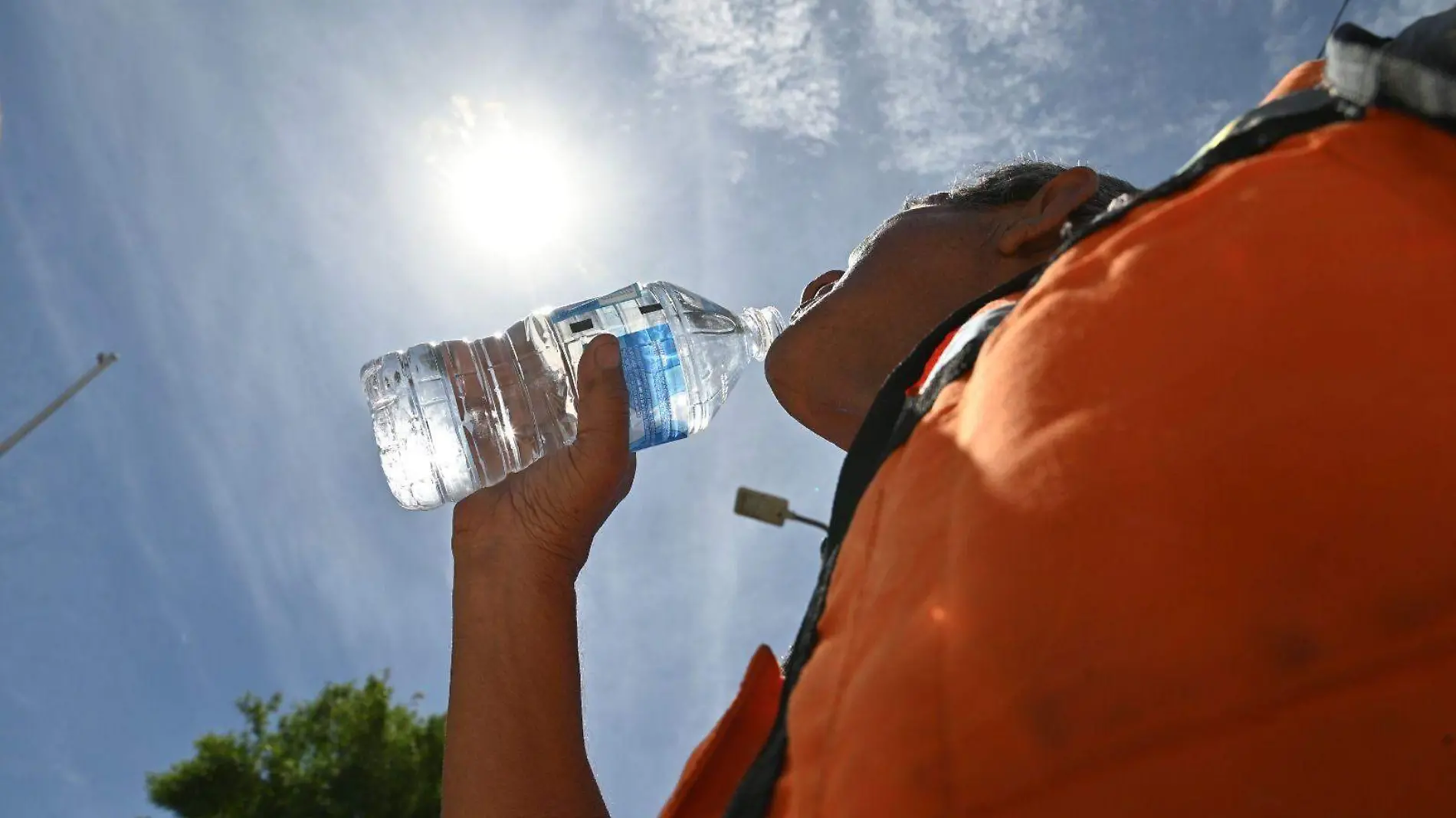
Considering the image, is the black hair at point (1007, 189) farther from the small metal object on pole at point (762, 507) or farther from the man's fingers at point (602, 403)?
the small metal object on pole at point (762, 507)

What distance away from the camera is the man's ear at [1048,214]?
1.95m

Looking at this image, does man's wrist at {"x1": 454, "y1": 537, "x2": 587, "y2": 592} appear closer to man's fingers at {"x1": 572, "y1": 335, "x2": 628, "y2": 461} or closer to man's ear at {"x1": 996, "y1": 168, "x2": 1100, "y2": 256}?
man's fingers at {"x1": 572, "y1": 335, "x2": 628, "y2": 461}

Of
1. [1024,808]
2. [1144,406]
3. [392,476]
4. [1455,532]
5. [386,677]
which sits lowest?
[1024,808]

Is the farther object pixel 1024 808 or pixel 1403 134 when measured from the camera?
pixel 1403 134

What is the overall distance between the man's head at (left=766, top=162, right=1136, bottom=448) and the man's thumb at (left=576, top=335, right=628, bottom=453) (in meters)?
0.49

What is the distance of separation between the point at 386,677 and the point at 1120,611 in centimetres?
1578

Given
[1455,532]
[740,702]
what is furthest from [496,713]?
[1455,532]

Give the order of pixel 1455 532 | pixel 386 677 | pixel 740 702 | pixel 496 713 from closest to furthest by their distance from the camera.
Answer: pixel 1455 532 < pixel 740 702 < pixel 496 713 < pixel 386 677

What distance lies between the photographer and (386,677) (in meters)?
14.3

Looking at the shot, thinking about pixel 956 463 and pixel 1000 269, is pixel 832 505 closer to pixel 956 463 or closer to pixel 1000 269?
pixel 956 463

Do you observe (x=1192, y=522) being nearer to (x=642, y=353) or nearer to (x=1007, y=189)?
(x=1007, y=189)

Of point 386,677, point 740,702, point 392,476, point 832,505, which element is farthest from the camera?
point 386,677

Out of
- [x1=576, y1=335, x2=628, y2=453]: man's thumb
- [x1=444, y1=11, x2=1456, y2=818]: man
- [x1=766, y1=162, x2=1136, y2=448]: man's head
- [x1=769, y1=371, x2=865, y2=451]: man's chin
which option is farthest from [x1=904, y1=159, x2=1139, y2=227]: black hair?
[x1=444, y1=11, x2=1456, y2=818]: man

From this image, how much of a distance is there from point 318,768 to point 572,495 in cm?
1302
